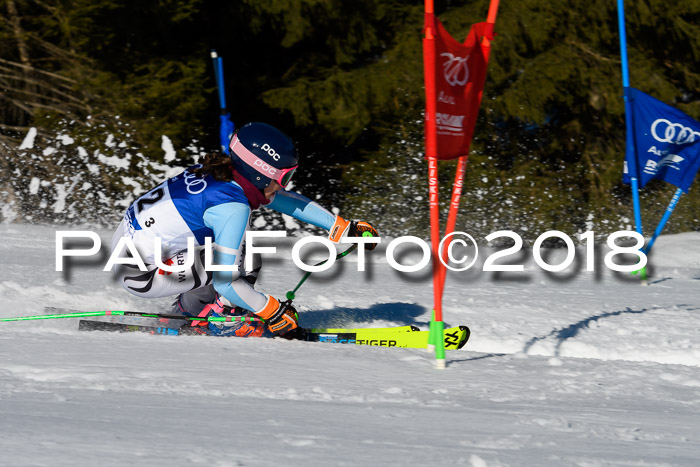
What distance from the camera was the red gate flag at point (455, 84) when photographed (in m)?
3.52

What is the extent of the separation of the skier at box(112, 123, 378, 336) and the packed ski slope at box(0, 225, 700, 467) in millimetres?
294

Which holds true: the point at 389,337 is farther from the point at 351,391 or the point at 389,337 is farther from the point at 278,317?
the point at 351,391

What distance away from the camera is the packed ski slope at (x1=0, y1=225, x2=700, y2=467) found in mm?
2352

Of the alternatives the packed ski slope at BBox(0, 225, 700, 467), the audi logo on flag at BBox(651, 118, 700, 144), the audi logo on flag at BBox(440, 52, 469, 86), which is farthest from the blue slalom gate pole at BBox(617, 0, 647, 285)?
the audi logo on flag at BBox(440, 52, 469, 86)

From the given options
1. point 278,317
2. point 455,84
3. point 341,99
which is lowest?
point 278,317

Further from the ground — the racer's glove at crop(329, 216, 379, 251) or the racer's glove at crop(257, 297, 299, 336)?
the racer's glove at crop(329, 216, 379, 251)

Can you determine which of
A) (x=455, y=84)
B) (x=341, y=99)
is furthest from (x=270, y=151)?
(x=341, y=99)

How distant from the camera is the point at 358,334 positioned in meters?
4.52

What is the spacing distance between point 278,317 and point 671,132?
4.38m

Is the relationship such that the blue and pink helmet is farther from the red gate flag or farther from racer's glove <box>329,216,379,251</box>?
the red gate flag

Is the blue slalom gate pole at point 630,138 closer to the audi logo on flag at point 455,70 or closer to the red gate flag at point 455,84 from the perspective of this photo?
the red gate flag at point 455,84

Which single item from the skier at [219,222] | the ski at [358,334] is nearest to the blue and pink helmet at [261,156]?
the skier at [219,222]

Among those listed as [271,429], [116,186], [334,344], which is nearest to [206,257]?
[334,344]

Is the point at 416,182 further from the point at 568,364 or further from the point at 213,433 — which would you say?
the point at 213,433
